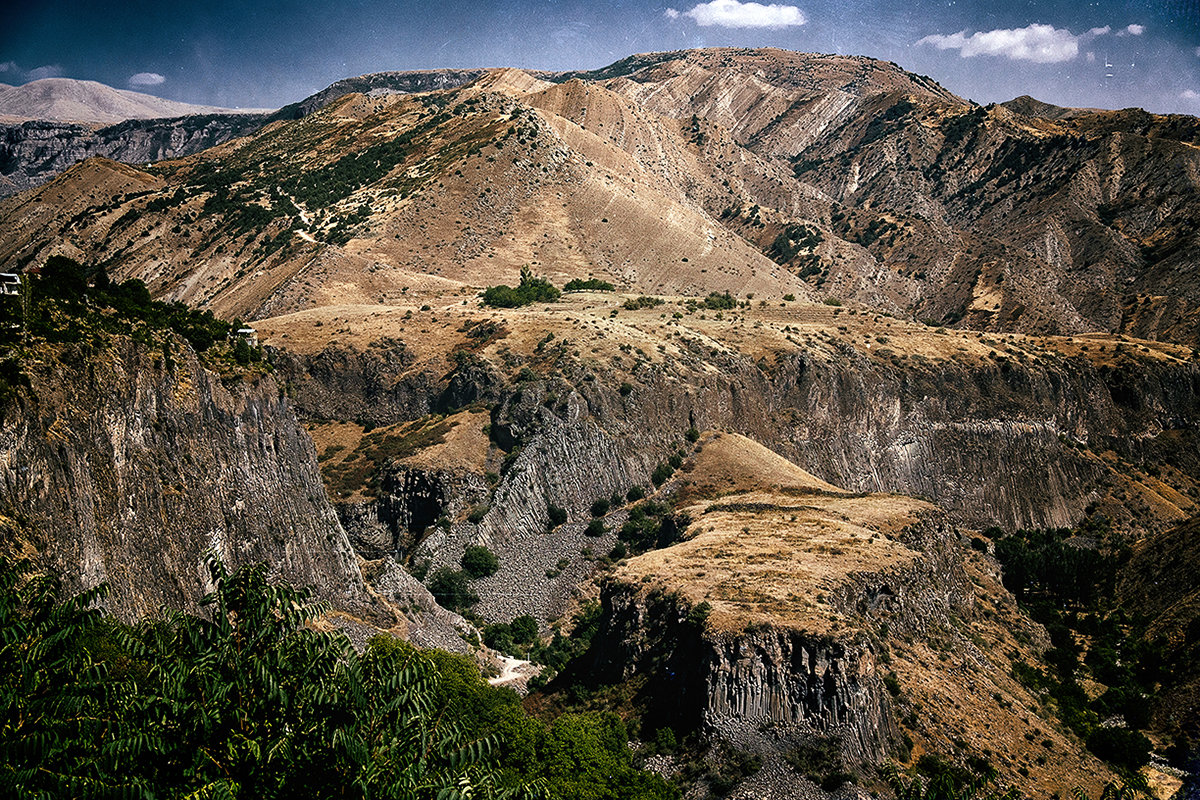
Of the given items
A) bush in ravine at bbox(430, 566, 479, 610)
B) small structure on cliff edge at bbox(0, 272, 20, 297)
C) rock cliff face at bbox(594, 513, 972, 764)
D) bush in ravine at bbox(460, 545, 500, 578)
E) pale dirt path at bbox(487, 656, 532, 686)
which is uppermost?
small structure on cliff edge at bbox(0, 272, 20, 297)

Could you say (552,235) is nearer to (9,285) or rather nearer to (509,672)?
(509,672)

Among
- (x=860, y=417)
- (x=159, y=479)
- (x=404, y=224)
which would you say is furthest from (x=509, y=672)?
(x=404, y=224)

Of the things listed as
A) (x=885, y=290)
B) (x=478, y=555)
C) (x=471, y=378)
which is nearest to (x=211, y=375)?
(x=478, y=555)

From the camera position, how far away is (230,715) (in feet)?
54.1

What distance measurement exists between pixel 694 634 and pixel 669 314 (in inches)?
2956

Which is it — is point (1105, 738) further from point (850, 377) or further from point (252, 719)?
point (850, 377)

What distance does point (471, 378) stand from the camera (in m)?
92.8

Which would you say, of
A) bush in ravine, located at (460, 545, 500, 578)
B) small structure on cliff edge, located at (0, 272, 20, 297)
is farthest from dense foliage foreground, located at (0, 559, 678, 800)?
bush in ravine, located at (460, 545, 500, 578)

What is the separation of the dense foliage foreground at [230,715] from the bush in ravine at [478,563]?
5641 cm

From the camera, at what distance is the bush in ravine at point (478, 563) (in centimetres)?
7431

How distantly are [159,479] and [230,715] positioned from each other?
26.9 meters

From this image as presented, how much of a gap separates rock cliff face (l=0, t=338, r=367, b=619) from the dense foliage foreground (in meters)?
15.5

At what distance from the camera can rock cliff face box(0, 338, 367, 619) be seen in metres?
32.5

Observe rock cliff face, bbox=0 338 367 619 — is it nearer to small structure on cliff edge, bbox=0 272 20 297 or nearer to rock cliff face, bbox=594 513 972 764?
small structure on cliff edge, bbox=0 272 20 297
